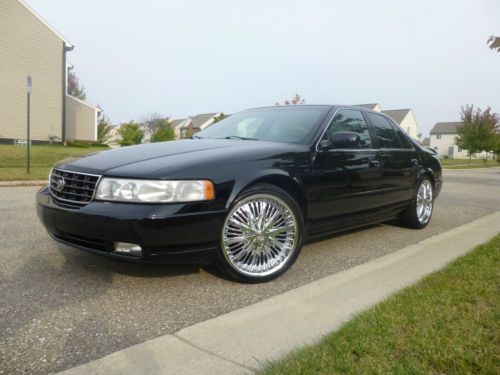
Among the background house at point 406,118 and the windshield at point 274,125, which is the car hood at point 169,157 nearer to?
the windshield at point 274,125

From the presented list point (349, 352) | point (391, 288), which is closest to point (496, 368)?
point (349, 352)

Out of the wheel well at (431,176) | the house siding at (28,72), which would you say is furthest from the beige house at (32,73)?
the wheel well at (431,176)

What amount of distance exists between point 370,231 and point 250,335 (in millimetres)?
3267

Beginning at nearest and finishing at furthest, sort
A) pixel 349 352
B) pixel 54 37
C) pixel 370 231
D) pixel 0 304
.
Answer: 1. pixel 349 352
2. pixel 0 304
3. pixel 370 231
4. pixel 54 37

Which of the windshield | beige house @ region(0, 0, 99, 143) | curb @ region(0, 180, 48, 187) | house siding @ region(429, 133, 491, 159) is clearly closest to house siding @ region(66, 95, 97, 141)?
beige house @ region(0, 0, 99, 143)

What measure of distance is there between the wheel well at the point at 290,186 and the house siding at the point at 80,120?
25.7m

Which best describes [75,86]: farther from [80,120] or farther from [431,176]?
[431,176]

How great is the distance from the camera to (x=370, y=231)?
5.23 metres

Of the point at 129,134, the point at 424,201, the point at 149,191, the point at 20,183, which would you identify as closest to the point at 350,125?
the point at 424,201

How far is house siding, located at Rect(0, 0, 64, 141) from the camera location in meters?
22.5

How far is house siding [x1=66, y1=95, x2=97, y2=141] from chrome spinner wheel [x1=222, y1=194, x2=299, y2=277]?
25755 millimetres

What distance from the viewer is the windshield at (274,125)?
12.9ft

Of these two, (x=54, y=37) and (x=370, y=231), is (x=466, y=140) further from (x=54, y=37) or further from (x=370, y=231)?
(x=370, y=231)

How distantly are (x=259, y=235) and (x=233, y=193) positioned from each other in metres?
0.43
